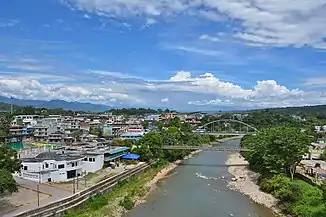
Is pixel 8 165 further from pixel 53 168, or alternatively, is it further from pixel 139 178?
pixel 139 178

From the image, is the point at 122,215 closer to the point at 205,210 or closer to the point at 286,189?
the point at 205,210

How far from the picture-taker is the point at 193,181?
1515 inches

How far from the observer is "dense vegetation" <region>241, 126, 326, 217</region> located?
24.3m

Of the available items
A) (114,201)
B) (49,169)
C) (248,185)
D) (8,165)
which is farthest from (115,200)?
(248,185)

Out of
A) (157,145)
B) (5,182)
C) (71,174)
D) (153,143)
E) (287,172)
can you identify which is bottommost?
(287,172)

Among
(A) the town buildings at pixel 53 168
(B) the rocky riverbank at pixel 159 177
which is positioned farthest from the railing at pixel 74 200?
(A) the town buildings at pixel 53 168

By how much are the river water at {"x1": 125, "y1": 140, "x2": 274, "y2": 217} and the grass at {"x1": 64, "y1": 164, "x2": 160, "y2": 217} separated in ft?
2.76

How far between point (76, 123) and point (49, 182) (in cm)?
5870

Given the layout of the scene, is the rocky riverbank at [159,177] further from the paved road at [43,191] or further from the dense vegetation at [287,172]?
the dense vegetation at [287,172]

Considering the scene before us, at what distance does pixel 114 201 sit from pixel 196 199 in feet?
22.1

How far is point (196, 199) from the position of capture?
100 ft

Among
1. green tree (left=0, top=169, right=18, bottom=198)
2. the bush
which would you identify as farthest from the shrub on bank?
green tree (left=0, top=169, right=18, bottom=198)

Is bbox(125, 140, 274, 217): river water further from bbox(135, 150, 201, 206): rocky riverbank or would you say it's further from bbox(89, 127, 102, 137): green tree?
bbox(89, 127, 102, 137): green tree

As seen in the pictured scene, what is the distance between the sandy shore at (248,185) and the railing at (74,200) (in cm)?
1019
